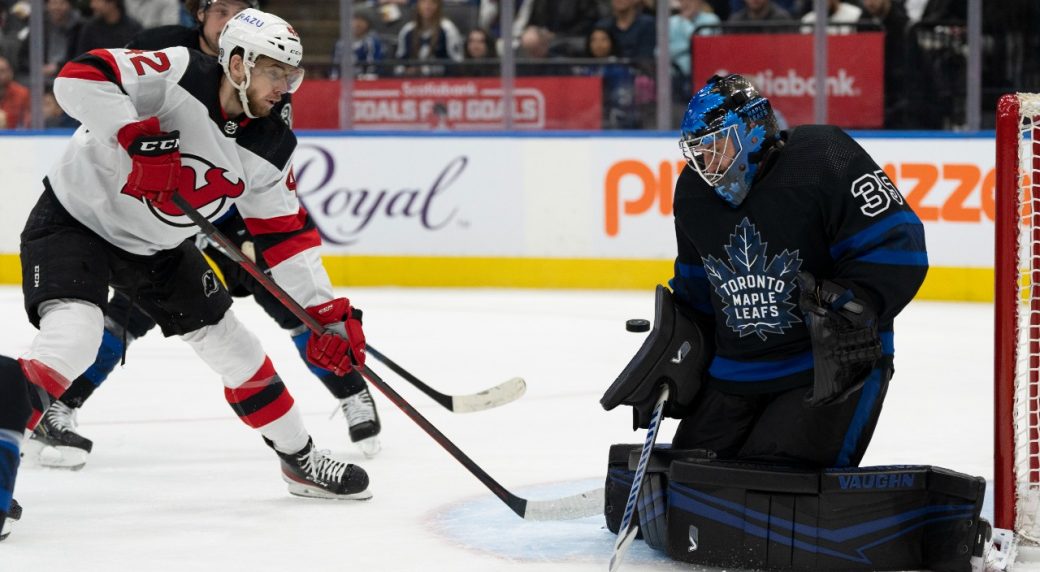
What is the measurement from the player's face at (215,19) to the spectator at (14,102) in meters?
3.78

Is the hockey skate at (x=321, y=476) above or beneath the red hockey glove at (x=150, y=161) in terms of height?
beneath

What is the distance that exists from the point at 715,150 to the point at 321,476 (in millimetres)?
1109

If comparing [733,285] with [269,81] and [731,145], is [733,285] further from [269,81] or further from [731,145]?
[269,81]

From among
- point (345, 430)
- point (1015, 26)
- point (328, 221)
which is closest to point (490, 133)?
point (328, 221)

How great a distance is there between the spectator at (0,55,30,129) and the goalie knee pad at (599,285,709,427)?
5.23 metres

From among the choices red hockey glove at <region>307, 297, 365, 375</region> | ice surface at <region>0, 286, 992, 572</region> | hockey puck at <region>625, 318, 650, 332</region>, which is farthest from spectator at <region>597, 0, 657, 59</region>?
hockey puck at <region>625, 318, 650, 332</region>

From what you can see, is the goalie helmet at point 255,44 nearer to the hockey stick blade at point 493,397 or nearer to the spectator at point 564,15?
the hockey stick blade at point 493,397

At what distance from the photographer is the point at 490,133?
7.05 meters

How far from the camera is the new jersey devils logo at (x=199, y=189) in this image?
307 centimetres

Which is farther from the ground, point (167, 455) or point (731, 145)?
point (731, 145)

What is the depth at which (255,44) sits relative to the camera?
9.75ft

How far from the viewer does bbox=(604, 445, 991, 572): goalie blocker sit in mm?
2566

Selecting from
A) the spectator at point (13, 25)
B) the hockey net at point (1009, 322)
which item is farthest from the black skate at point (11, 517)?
the spectator at point (13, 25)

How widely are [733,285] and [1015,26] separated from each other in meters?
4.30
